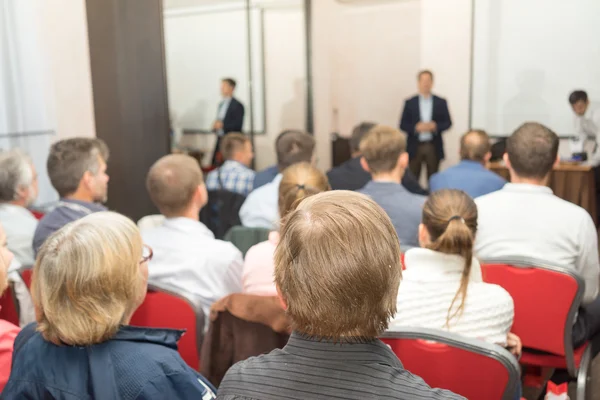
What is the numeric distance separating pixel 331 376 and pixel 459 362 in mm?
662

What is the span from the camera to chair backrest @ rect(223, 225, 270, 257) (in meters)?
2.75

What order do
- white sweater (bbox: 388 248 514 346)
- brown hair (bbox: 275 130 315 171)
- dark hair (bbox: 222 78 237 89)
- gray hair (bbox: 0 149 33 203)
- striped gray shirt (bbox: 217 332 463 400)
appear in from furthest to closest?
dark hair (bbox: 222 78 237 89) < brown hair (bbox: 275 130 315 171) < gray hair (bbox: 0 149 33 203) < white sweater (bbox: 388 248 514 346) < striped gray shirt (bbox: 217 332 463 400)

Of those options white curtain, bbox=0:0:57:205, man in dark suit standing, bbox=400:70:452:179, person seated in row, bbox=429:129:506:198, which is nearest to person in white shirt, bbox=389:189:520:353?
person seated in row, bbox=429:129:506:198

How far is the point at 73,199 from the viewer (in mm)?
2688

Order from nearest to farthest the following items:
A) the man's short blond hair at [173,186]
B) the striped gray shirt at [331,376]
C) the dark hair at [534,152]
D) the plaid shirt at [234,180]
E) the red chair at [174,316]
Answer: the striped gray shirt at [331,376], the red chair at [174,316], the man's short blond hair at [173,186], the dark hair at [534,152], the plaid shirt at [234,180]

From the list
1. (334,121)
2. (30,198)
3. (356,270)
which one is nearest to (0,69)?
(30,198)

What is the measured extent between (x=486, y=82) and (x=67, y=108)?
4.83 m

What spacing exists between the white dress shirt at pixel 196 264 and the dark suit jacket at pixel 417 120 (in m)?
5.06

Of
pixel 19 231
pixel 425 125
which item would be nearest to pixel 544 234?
pixel 19 231

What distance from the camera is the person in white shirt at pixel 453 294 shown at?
1.64 meters

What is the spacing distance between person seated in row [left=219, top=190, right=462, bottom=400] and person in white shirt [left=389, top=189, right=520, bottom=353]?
72 cm

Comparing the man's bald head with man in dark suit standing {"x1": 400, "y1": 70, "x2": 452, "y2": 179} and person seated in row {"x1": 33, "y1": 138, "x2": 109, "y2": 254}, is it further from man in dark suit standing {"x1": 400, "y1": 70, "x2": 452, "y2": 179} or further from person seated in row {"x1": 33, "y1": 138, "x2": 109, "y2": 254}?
man in dark suit standing {"x1": 400, "y1": 70, "x2": 452, "y2": 179}

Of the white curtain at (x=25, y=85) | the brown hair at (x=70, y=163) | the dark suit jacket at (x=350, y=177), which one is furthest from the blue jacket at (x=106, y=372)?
the white curtain at (x=25, y=85)

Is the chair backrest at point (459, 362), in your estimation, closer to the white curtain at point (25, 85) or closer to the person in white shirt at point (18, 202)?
the person in white shirt at point (18, 202)
